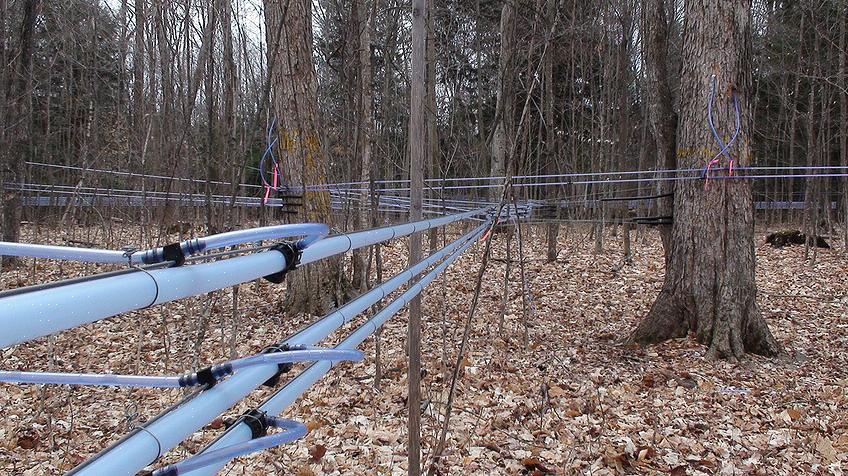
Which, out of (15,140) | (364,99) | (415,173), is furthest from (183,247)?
(15,140)

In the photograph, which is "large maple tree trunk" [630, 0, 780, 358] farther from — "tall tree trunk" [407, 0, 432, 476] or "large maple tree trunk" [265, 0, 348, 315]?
"large maple tree trunk" [265, 0, 348, 315]

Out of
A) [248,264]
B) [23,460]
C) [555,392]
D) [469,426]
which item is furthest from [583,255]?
[248,264]

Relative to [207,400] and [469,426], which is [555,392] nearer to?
[469,426]

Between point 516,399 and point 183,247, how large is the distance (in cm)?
381

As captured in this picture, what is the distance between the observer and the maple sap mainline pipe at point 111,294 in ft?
1.67

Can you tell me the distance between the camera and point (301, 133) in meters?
6.50

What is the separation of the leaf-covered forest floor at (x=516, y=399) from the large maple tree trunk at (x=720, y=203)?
268 mm

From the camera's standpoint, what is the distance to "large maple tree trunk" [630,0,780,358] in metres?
5.02

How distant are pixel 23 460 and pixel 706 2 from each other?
652 centimetres

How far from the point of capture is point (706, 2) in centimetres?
507

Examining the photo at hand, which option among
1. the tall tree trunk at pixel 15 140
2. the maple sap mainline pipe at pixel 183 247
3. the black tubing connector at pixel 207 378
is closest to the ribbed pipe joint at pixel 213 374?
the black tubing connector at pixel 207 378

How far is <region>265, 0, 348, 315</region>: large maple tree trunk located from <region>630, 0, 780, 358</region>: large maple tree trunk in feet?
12.9

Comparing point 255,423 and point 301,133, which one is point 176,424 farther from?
point 301,133

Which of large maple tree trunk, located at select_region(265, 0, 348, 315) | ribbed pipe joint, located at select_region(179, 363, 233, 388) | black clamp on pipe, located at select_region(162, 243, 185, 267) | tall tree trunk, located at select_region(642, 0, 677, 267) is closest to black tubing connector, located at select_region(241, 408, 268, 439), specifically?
ribbed pipe joint, located at select_region(179, 363, 233, 388)
